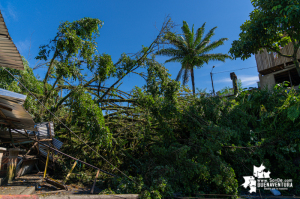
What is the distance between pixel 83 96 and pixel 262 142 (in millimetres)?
6477

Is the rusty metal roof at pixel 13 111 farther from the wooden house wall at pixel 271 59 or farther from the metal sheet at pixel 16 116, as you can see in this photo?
the wooden house wall at pixel 271 59

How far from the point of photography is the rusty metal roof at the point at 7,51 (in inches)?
105

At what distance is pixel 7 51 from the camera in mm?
3086

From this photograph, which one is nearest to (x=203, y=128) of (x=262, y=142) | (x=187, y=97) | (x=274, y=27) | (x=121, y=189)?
(x=187, y=97)

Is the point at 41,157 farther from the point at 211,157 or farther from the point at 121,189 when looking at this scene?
the point at 211,157

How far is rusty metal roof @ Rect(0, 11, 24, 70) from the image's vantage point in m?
2.66

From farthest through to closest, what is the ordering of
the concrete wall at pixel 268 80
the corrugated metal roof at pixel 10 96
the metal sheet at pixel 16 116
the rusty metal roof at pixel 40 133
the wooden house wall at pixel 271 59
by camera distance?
the concrete wall at pixel 268 80
the wooden house wall at pixel 271 59
the rusty metal roof at pixel 40 133
the metal sheet at pixel 16 116
the corrugated metal roof at pixel 10 96

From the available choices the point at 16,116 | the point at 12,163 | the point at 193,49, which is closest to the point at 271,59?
the point at 193,49

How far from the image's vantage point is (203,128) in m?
6.48

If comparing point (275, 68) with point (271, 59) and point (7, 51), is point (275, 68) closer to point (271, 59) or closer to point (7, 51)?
point (271, 59)

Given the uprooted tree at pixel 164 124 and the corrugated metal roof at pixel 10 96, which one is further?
the uprooted tree at pixel 164 124

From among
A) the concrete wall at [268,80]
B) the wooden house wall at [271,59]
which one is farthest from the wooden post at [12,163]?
the wooden house wall at [271,59]

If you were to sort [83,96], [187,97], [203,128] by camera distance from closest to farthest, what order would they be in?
1. [83,96]
2. [203,128]
3. [187,97]

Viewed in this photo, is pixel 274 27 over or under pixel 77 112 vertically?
over
